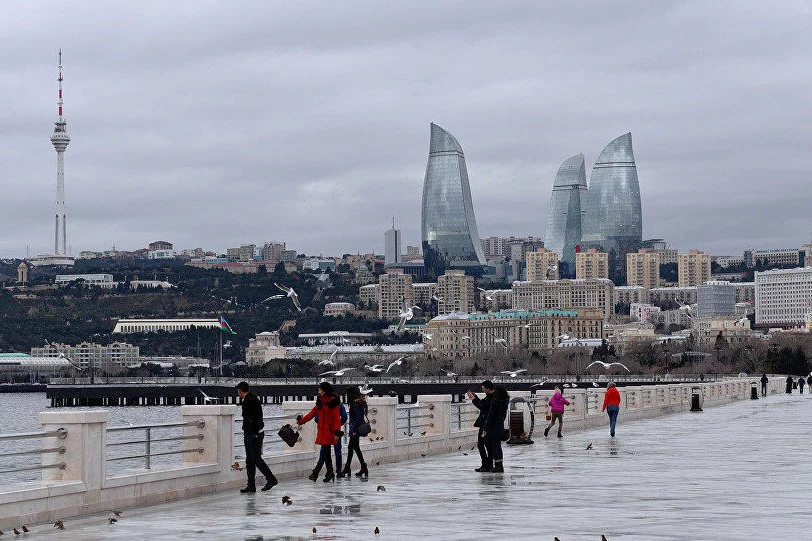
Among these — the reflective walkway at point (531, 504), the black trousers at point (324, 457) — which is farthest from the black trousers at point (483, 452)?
the black trousers at point (324, 457)

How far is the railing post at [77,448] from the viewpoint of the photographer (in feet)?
66.5

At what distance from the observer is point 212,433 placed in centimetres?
2378

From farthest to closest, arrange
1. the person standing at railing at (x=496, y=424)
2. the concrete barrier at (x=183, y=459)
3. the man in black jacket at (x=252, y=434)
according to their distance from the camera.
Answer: the person standing at railing at (x=496, y=424) < the man in black jacket at (x=252, y=434) < the concrete barrier at (x=183, y=459)

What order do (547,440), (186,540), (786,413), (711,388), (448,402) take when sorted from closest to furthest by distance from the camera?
(186,540)
(448,402)
(547,440)
(786,413)
(711,388)

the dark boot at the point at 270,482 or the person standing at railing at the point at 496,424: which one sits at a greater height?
the person standing at railing at the point at 496,424

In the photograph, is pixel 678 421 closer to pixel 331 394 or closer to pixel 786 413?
pixel 786 413

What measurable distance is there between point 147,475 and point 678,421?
1217 inches

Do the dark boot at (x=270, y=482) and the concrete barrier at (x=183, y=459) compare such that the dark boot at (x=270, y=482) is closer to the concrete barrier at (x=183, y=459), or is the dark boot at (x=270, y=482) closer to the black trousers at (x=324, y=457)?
the concrete barrier at (x=183, y=459)

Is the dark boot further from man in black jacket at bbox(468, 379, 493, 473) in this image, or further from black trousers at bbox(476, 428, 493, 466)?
black trousers at bbox(476, 428, 493, 466)

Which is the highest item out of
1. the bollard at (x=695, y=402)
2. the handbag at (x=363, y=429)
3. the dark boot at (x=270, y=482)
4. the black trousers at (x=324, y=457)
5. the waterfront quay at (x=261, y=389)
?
the handbag at (x=363, y=429)

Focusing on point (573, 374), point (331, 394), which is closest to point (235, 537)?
point (331, 394)

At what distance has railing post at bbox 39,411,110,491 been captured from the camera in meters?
20.3

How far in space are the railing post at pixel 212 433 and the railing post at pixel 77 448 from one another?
10.2 ft

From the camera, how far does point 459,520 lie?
19.3 metres
